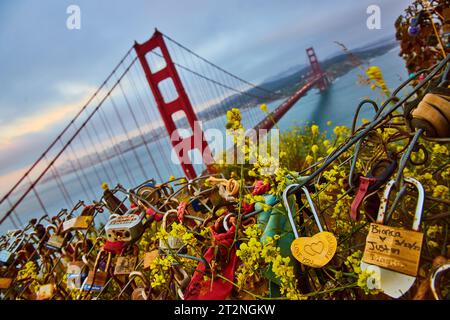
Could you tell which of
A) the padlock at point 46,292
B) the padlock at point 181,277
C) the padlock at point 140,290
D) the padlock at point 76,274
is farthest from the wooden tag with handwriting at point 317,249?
the padlock at point 46,292

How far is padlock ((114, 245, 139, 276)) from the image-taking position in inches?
30.2

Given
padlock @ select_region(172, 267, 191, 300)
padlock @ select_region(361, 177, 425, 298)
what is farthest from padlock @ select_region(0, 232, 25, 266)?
padlock @ select_region(361, 177, 425, 298)

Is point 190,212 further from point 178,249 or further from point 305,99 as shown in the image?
point 305,99

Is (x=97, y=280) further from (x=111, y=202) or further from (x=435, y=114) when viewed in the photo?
(x=435, y=114)

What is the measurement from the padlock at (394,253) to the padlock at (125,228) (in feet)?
1.64

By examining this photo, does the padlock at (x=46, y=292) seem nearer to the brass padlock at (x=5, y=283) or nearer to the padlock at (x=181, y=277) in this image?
the brass padlock at (x=5, y=283)

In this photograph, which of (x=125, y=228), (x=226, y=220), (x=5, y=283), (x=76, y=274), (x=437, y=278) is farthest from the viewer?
(x=5, y=283)

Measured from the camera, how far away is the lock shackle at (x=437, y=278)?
0.36 m

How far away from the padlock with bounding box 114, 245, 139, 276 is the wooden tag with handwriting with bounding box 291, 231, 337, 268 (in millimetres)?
458

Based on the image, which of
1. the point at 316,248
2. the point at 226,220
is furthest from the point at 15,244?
the point at 316,248

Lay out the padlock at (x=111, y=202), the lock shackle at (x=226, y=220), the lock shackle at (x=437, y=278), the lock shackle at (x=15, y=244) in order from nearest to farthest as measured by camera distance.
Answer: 1. the lock shackle at (x=437, y=278)
2. the lock shackle at (x=226, y=220)
3. the padlock at (x=111, y=202)
4. the lock shackle at (x=15, y=244)

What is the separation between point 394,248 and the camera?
0.37 meters

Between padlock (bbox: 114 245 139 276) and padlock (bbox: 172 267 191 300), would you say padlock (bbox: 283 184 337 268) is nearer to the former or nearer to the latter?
padlock (bbox: 172 267 191 300)
